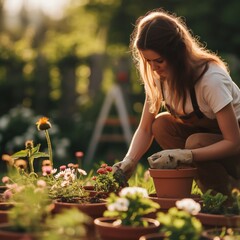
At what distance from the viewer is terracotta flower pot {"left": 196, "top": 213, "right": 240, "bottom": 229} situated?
7.74ft

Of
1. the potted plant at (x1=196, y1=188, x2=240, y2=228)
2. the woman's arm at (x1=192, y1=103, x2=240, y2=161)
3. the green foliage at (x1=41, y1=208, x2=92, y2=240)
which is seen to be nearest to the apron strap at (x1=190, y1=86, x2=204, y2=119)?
the woman's arm at (x1=192, y1=103, x2=240, y2=161)

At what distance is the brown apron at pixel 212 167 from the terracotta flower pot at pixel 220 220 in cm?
70

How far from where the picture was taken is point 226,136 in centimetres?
290

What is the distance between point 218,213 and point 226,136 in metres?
Result: 0.51

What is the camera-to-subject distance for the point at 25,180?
2.77 metres

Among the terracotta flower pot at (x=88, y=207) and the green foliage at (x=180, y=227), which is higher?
the green foliage at (x=180, y=227)

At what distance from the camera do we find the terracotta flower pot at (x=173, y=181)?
112 inches

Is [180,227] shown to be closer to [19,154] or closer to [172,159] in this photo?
[172,159]

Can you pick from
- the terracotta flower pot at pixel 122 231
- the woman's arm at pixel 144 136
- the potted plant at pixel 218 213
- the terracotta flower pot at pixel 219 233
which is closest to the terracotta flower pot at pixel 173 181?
the potted plant at pixel 218 213

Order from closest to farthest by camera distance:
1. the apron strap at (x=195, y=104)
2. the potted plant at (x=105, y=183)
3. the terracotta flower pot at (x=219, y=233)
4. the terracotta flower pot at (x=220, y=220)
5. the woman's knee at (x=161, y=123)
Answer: the terracotta flower pot at (x=219, y=233) < the terracotta flower pot at (x=220, y=220) < the potted plant at (x=105, y=183) < the apron strap at (x=195, y=104) < the woman's knee at (x=161, y=123)

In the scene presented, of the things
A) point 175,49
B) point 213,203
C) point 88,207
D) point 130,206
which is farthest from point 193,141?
point 130,206

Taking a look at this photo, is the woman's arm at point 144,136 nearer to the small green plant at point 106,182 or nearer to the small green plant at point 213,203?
the small green plant at point 106,182

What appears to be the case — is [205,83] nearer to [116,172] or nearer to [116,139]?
[116,172]

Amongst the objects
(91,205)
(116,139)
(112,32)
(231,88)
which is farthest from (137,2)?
(91,205)
